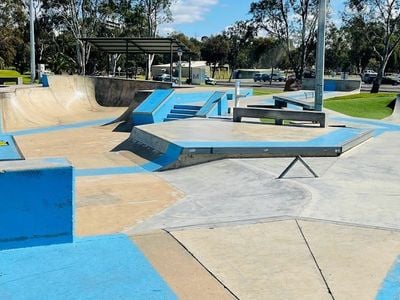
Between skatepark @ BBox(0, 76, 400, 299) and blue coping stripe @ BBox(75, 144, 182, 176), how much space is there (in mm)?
40

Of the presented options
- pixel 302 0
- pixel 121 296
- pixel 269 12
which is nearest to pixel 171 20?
pixel 269 12

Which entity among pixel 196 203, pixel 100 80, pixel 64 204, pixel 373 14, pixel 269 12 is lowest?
pixel 196 203

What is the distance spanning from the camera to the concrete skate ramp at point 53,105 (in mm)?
19891

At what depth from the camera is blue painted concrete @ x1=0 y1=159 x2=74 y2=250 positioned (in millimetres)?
4305

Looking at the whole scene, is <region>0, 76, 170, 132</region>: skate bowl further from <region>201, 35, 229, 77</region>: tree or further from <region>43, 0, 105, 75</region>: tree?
<region>201, 35, 229, 77</region>: tree

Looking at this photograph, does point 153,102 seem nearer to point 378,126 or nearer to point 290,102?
point 290,102

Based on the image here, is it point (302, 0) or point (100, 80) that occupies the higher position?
point (302, 0)

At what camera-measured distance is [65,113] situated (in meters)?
24.7

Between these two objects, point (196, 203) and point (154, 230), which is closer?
point (154, 230)

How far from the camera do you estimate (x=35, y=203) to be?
4.42 meters

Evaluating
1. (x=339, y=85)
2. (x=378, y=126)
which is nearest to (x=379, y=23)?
(x=339, y=85)

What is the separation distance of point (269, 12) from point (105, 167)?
145ft

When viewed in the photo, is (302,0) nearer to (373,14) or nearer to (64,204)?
(373,14)

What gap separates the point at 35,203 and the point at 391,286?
10.6 feet
